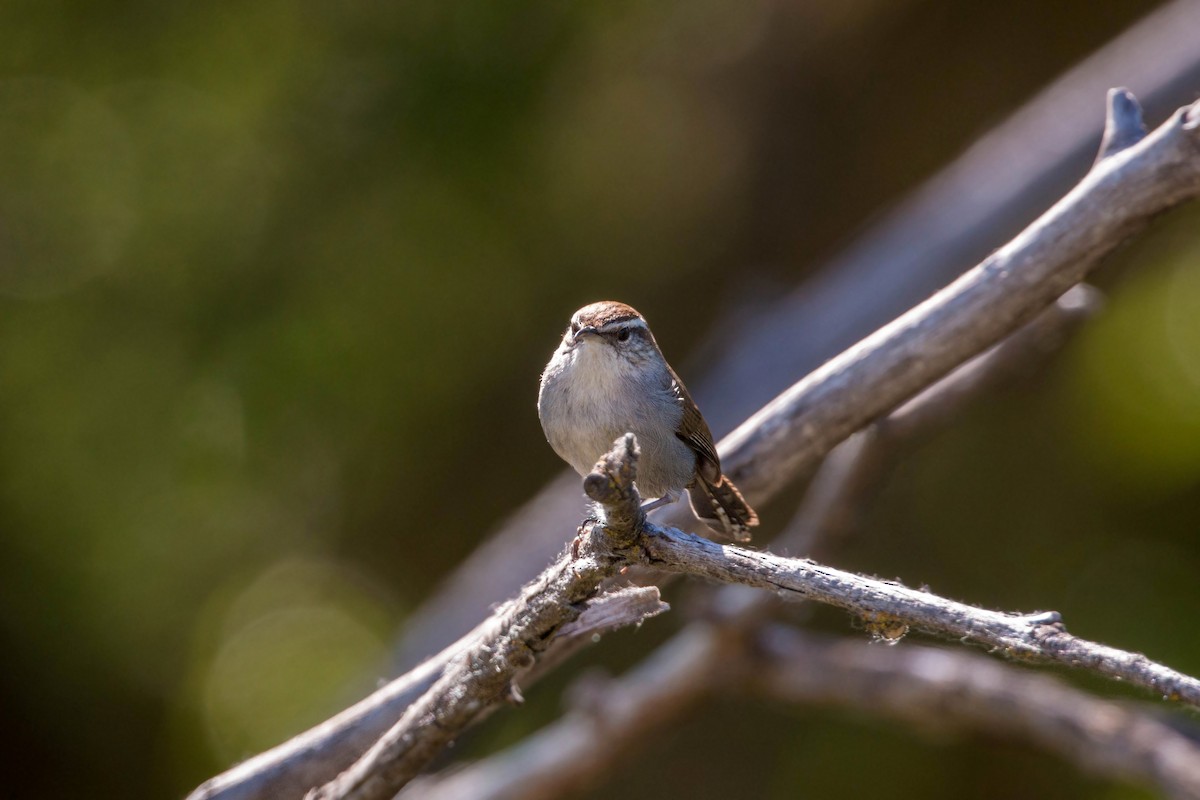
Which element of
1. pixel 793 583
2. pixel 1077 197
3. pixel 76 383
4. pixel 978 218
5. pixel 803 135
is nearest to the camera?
pixel 793 583

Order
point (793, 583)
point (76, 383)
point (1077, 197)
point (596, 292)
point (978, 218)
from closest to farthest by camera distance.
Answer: point (793, 583)
point (1077, 197)
point (76, 383)
point (978, 218)
point (596, 292)

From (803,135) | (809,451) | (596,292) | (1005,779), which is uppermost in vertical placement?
(803,135)

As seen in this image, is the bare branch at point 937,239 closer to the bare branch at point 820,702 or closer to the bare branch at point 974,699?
the bare branch at point 820,702

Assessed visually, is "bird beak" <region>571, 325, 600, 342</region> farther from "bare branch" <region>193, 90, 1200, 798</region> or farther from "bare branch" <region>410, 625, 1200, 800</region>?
"bare branch" <region>410, 625, 1200, 800</region>

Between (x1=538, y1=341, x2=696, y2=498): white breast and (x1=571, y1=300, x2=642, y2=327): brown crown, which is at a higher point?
(x1=571, y1=300, x2=642, y2=327): brown crown

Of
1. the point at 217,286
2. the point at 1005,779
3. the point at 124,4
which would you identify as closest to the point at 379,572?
the point at 217,286

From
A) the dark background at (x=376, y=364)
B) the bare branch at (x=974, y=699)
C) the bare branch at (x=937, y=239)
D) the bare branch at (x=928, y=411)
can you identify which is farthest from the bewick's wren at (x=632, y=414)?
the dark background at (x=376, y=364)

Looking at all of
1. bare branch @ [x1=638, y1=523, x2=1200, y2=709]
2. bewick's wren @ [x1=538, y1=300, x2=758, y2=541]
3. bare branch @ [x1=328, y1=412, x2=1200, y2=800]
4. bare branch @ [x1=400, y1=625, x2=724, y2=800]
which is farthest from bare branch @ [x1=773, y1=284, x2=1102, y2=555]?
bare branch @ [x1=638, y1=523, x2=1200, y2=709]

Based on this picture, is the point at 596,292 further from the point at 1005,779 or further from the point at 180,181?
the point at 1005,779

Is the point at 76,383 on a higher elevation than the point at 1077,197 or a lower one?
higher

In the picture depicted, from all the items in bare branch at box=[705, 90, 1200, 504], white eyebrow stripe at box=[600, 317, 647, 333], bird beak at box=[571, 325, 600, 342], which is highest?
white eyebrow stripe at box=[600, 317, 647, 333]
